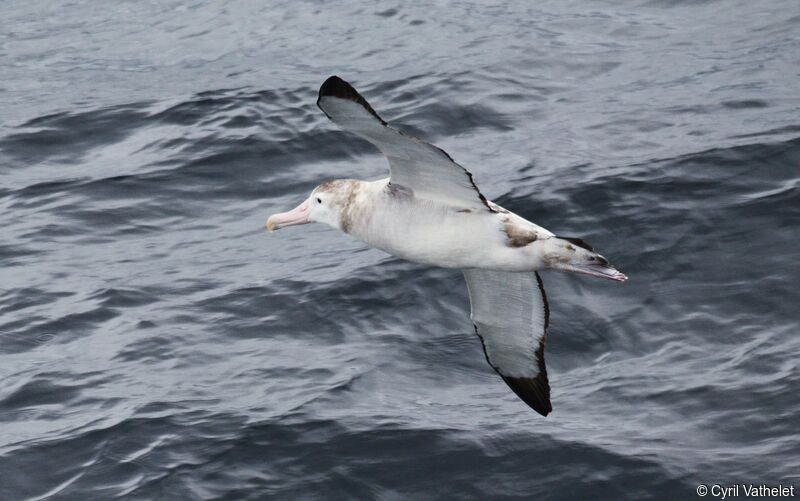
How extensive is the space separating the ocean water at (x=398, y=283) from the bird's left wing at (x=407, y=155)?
185cm

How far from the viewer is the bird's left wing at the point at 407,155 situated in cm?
693

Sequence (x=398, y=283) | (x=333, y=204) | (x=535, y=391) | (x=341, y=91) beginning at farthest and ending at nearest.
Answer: (x=398, y=283), (x=535, y=391), (x=333, y=204), (x=341, y=91)

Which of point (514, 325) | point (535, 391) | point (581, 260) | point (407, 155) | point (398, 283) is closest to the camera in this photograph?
point (407, 155)

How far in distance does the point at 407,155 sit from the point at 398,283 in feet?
11.4

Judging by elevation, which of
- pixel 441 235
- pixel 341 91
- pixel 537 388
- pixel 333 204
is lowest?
pixel 537 388

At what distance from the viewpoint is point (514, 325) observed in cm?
908

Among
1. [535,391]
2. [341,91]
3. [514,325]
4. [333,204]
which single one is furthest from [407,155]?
[535,391]

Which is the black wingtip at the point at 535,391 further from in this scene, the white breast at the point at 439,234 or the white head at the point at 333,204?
the white head at the point at 333,204

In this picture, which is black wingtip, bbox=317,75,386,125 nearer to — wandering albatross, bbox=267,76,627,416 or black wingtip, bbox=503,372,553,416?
wandering albatross, bbox=267,76,627,416

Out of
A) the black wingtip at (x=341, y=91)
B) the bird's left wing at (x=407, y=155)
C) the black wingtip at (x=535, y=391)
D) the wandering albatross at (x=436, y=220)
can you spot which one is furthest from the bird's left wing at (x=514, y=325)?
the black wingtip at (x=341, y=91)

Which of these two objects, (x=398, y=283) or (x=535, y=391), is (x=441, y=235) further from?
(x=398, y=283)

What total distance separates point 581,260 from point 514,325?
1.21m

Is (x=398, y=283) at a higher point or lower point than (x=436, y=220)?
lower

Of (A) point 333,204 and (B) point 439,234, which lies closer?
(B) point 439,234
